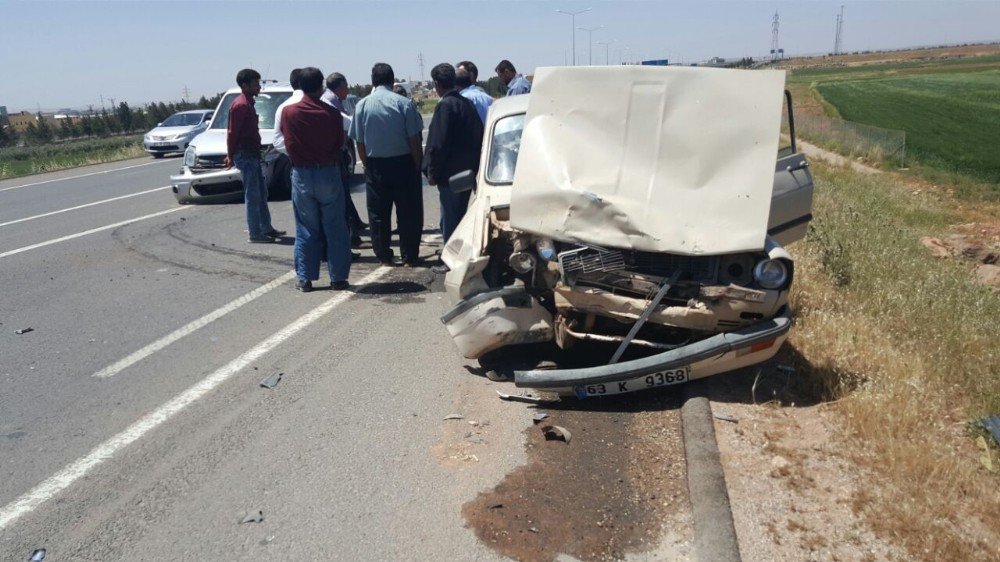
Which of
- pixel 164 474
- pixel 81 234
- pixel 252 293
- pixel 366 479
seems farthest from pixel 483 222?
pixel 81 234

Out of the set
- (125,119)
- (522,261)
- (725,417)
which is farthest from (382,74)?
(125,119)

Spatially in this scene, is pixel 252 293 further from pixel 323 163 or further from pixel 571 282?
pixel 571 282

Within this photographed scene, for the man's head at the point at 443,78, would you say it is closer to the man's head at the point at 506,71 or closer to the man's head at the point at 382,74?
the man's head at the point at 382,74

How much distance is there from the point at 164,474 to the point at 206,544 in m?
0.84

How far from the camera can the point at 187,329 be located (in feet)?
23.1

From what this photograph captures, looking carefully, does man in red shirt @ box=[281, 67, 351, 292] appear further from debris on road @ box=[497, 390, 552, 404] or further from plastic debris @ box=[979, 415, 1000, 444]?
plastic debris @ box=[979, 415, 1000, 444]

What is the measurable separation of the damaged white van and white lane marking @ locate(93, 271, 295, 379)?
102 inches

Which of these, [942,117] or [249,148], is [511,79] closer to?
[249,148]

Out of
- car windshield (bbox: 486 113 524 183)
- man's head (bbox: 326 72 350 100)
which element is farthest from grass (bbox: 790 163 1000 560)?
man's head (bbox: 326 72 350 100)

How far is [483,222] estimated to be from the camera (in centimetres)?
590

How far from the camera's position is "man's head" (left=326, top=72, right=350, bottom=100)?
952cm

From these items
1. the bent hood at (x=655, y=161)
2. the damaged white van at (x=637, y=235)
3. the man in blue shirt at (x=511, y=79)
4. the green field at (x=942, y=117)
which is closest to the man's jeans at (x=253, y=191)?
the man in blue shirt at (x=511, y=79)

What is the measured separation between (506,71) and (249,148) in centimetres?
443

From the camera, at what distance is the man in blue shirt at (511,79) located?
1216cm
